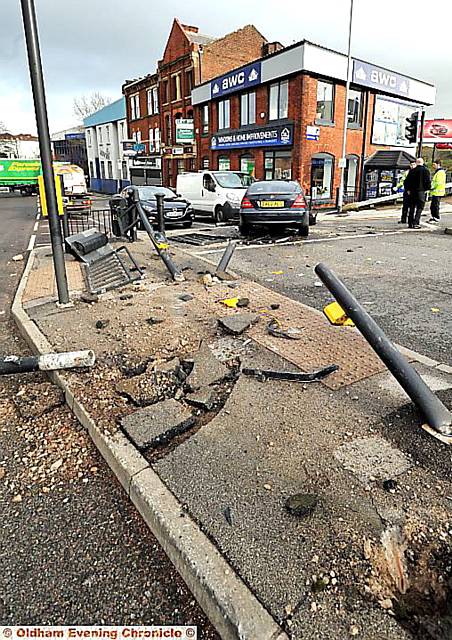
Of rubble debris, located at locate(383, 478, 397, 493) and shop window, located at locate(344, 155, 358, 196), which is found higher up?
shop window, located at locate(344, 155, 358, 196)

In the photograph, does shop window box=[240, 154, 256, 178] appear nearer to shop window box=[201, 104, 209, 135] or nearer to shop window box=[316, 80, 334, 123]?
shop window box=[316, 80, 334, 123]

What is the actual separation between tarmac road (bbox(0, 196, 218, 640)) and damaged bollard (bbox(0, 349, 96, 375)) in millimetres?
658

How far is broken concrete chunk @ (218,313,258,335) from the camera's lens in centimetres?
500

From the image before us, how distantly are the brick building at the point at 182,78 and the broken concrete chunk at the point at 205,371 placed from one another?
31.1 metres

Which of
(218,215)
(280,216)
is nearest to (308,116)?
(218,215)

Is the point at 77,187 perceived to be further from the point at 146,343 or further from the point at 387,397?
the point at 387,397

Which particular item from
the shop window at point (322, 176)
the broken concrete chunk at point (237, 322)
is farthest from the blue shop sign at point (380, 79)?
the broken concrete chunk at point (237, 322)

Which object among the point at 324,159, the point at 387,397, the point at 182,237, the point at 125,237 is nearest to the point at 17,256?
the point at 125,237

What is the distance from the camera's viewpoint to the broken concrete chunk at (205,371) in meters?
3.89

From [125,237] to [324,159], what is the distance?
1616 centimetres

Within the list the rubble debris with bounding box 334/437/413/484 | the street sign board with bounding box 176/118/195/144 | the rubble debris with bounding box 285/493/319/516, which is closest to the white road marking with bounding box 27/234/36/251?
the rubble debris with bounding box 334/437/413/484

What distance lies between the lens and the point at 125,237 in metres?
12.5

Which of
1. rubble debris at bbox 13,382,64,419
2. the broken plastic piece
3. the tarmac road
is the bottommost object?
the tarmac road

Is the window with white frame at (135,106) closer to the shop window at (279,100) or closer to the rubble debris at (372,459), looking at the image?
the shop window at (279,100)
